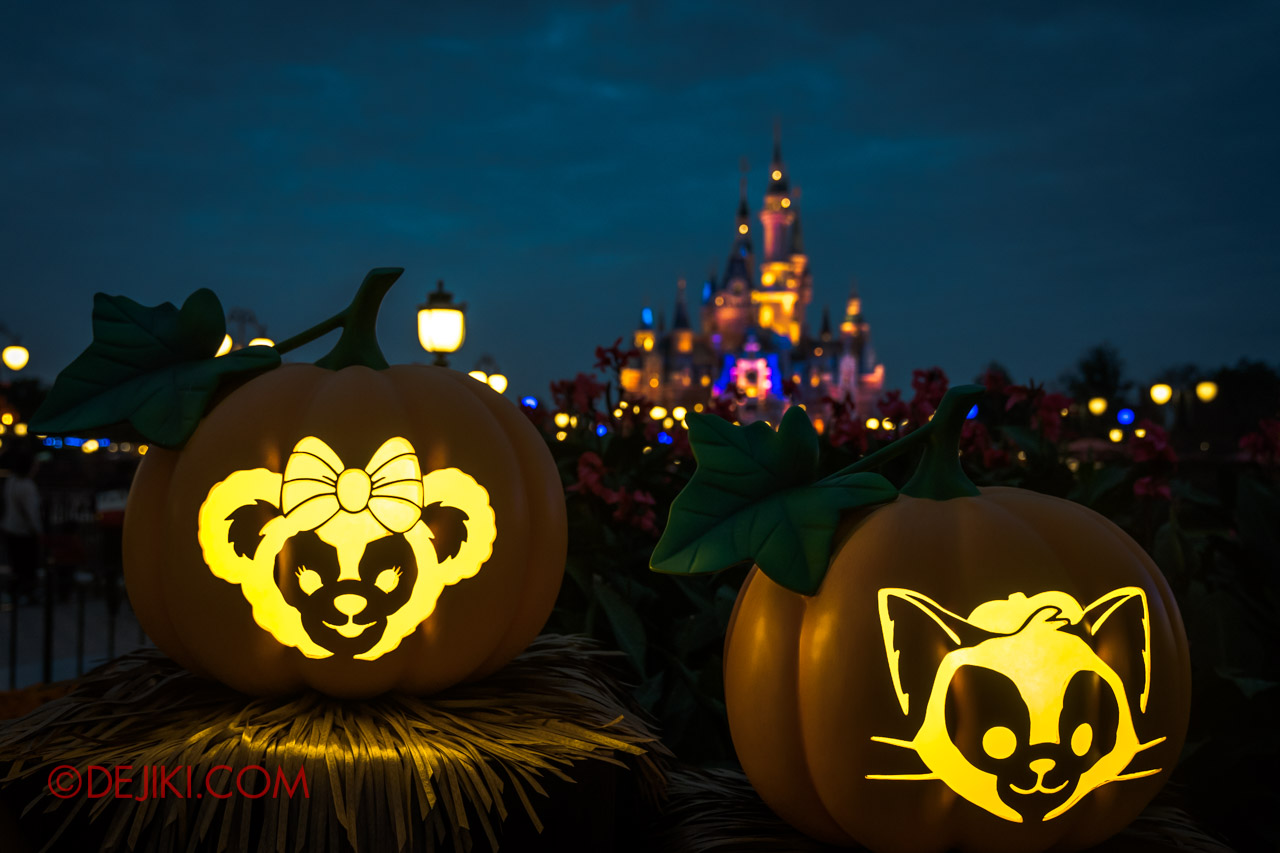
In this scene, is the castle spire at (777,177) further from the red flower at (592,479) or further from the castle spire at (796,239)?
the red flower at (592,479)

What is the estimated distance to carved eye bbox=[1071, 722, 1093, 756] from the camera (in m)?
1.40

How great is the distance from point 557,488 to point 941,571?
0.92 m

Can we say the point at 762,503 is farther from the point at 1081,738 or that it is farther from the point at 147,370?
the point at 147,370

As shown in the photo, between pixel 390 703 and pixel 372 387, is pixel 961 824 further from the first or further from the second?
pixel 372 387

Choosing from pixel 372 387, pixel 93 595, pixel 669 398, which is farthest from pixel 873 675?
pixel 669 398

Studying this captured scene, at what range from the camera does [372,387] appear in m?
1.93

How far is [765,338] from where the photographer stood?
6669 cm

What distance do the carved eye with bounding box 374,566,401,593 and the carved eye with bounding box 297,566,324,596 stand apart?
4.2 inches

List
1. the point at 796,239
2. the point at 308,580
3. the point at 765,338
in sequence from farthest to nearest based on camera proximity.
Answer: the point at 796,239
the point at 765,338
the point at 308,580

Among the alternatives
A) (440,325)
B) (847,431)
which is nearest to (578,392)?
(847,431)

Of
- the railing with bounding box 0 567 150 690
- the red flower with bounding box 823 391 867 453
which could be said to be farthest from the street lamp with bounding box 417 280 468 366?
the red flower with bounding box 823 391 867 453

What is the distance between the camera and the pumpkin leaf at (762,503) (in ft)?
4.85

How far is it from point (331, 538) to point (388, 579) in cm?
14

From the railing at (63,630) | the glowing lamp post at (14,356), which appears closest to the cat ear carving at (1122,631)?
the railing at (63,630)
